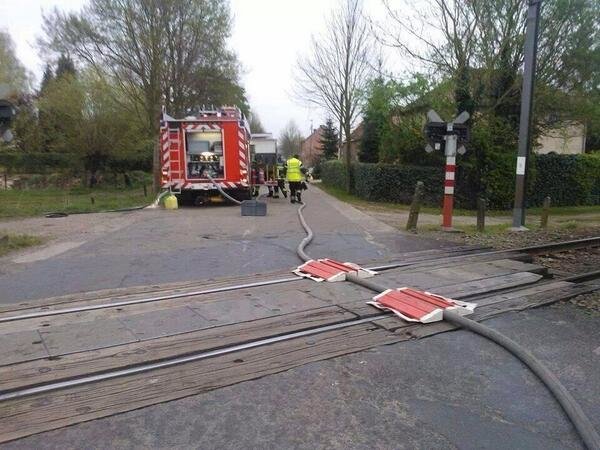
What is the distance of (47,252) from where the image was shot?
917 centimetres

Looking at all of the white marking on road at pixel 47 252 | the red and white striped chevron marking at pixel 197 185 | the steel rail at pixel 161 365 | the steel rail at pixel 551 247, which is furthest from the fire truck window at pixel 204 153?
the steel rail at pixel 161 365

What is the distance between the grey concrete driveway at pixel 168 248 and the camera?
7133 millimetres

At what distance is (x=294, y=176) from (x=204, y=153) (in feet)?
11.4

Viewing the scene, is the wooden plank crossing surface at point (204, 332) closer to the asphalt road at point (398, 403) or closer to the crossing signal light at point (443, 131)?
the asphalt road at point (398, 403)

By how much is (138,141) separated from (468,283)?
30.0 m

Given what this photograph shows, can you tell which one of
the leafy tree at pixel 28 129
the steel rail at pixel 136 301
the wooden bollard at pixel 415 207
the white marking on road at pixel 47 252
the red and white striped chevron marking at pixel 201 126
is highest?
the leafy tree at pixel 28 129

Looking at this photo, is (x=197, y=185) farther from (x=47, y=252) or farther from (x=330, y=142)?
(x=330, y=142)

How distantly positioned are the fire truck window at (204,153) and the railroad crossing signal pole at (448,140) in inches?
314

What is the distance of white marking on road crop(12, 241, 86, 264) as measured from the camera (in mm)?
8477

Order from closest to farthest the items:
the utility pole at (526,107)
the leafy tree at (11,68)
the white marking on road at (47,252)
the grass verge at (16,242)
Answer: the white marking on road at (47,252) → the grass verge at (16,242) → the utility pole at (526,107) → the leafy tree at (11,68)

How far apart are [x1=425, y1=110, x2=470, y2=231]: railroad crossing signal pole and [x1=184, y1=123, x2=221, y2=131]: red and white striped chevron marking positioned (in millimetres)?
7989

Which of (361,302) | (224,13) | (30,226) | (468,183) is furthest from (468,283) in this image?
(224,13)

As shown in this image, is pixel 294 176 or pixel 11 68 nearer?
pixel 294 176

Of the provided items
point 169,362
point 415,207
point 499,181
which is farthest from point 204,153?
point 169,362
